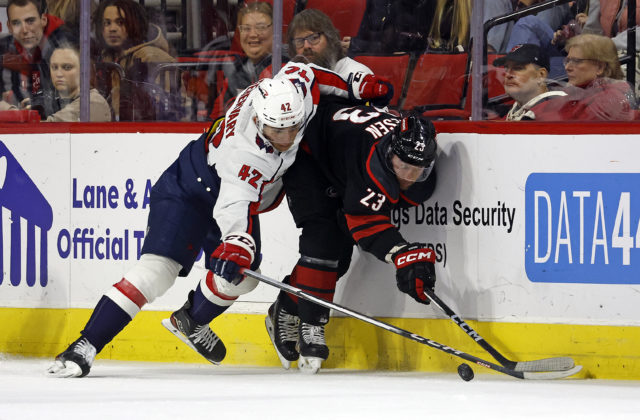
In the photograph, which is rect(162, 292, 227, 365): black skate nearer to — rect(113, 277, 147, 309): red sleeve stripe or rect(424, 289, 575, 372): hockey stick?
rect(113, 277, 147, 309): red sleeve stripe

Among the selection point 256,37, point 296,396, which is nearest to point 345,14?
point 256,37

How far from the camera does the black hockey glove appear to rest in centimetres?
411

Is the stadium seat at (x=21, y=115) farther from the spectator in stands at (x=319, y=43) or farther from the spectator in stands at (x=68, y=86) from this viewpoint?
the spectator in stands at (x=319, y=43)

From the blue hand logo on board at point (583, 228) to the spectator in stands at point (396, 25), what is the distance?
68cm

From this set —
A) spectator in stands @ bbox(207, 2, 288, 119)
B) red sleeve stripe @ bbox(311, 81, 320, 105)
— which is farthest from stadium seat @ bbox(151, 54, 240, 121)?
red sleeve stripe @ bbox(311, 81, 320, 105)

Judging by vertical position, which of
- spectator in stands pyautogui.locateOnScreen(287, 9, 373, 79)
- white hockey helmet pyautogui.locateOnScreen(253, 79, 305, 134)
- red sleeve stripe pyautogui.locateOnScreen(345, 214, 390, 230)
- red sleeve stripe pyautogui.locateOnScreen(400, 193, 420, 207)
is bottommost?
red sleeve stripe pyautogui.locateOnScreen(345, 214, 390, 230)

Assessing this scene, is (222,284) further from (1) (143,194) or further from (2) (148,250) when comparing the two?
(1) (143,194)

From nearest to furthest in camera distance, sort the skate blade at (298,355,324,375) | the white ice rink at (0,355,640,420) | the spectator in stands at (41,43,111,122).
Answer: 1. the white ice rink at (0,355,640,420)
2. the skate blade at (298,355,324,375)
3. the spectator in stands at (41,43,111,122)

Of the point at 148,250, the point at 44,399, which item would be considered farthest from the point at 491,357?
the point at 44,399

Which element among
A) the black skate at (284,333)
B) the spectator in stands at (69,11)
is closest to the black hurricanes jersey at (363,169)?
the black skate at (284,333)

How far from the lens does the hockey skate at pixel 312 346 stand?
171 inches

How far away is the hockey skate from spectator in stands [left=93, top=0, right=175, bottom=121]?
1.14m

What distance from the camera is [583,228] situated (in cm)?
420

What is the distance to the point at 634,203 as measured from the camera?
414 cm
